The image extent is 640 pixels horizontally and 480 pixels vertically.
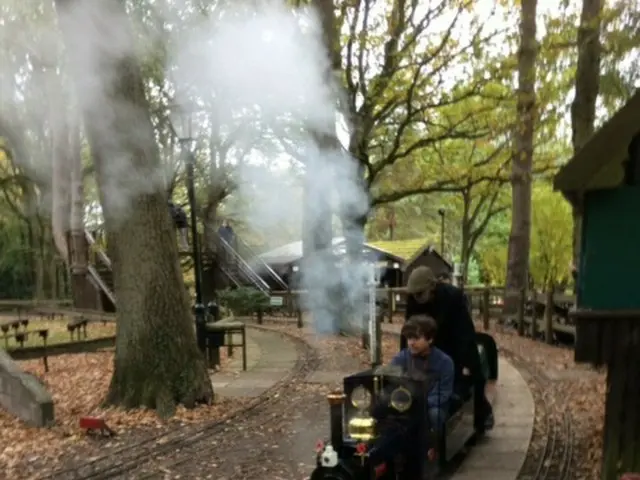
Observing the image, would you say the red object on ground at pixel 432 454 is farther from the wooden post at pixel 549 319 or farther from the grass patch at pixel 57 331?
the wooden post at pixel 549 319

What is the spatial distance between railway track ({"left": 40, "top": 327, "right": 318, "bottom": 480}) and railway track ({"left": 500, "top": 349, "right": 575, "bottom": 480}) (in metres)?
2.72

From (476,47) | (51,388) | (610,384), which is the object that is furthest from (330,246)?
(610,384)

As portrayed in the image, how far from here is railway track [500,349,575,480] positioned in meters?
5.73

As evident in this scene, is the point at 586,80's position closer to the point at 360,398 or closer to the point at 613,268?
the point at 613,268

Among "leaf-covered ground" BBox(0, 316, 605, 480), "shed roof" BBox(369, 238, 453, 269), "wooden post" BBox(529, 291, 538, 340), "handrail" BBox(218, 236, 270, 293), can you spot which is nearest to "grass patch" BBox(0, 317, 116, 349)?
"leaf-covered ground" BBox(0, 316, 605, 480)

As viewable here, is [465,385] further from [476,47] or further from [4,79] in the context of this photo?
[4,79]

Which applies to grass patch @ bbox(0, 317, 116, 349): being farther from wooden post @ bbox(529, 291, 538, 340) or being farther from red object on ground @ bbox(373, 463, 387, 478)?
red object on ground @ bbox(373, 463, 387, 478)

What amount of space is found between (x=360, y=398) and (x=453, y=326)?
1.70 meters

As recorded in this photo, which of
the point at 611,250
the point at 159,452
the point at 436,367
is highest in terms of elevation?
the point at 611,250

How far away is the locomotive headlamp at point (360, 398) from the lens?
177 inches

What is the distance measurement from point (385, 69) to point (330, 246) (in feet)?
12.4

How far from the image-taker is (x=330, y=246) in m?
14.5

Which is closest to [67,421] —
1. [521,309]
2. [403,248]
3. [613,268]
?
[613,268]

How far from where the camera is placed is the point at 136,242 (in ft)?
27.3
